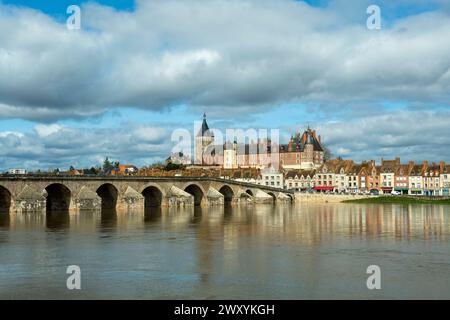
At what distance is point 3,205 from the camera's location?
166 feet

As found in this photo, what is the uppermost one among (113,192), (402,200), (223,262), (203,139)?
(203,139)

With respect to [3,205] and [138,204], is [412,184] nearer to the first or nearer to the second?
[138,204]

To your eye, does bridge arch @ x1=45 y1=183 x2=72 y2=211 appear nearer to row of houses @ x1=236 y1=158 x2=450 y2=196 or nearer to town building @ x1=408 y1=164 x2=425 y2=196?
row of houses @ x1=236 y1=158 x2=450 y2=196

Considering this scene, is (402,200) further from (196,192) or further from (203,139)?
(203,139)

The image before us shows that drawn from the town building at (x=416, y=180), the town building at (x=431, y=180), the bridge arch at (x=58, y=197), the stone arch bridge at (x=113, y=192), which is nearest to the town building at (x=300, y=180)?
the town building at (x=416, y=180)

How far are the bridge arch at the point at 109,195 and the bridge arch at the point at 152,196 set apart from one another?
5.59m

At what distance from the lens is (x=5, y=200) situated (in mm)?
50188

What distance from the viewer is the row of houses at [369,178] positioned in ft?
356

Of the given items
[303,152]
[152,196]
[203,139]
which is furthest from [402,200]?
[203,139]

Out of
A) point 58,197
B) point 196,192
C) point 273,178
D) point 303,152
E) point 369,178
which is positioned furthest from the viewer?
point 303,152

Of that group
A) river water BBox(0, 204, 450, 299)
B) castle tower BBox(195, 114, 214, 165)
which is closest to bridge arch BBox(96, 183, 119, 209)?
river water BBox(0, 204, 450, 299)

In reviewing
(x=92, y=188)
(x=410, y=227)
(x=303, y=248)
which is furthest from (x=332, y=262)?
(x=92, y=188)

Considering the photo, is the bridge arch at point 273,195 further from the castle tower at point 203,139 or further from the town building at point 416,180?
the castle tower at point 203,139

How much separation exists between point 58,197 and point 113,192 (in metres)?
6.68
